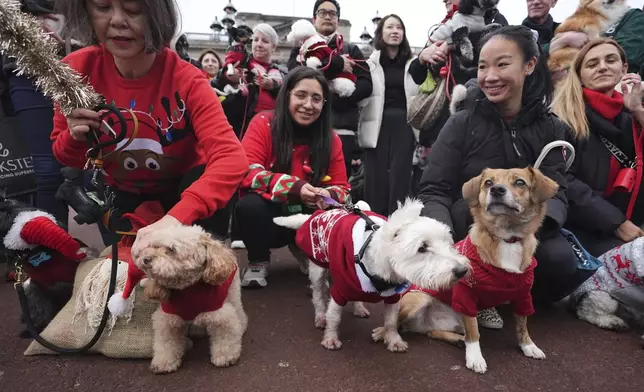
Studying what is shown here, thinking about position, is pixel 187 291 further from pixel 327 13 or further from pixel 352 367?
pixel 327 13

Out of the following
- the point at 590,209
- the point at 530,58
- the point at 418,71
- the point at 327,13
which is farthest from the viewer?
the point at 327,13

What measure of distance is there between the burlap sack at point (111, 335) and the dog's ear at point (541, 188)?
2129mm

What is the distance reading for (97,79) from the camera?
83.0 inches

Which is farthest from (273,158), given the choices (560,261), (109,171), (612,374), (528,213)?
(612,374)

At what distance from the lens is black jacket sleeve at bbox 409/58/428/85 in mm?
4109

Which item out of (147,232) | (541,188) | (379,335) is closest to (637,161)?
(541,188)

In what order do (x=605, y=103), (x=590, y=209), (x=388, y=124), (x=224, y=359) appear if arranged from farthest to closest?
(x=388, y=124) → (x=605, y=103) → (x=590, y=209) → (x=224, y=359)

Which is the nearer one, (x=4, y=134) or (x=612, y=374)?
(x=612, y=374)

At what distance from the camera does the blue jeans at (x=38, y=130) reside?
8.70 feet

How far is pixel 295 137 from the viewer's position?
317cm

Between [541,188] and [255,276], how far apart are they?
2.11 m

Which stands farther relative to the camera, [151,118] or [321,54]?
[321,54]

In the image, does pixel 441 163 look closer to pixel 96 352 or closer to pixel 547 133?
pixel 547 133

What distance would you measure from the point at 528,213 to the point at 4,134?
3.68m
